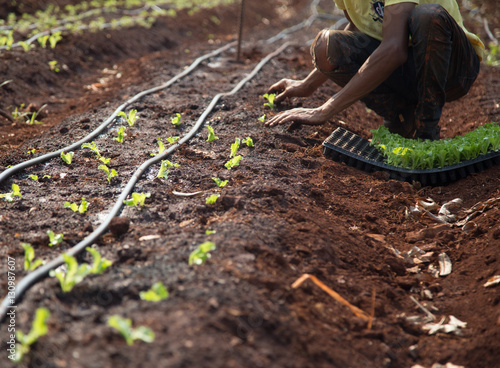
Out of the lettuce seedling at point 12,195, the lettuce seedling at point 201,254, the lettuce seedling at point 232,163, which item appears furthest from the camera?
the lettuce seedling at point 232,163

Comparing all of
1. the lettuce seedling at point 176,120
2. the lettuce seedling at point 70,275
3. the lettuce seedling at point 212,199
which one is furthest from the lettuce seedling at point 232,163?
the lettuce seedling at point 70,275

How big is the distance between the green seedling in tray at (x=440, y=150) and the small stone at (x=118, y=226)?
188cm

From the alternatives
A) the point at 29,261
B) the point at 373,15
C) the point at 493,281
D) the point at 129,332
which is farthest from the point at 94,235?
the point at 373,15

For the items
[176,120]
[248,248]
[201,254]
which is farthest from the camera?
[176,120]

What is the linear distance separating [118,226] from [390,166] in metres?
1.96

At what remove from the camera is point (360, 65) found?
3.60 m

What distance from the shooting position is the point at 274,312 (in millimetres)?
1659

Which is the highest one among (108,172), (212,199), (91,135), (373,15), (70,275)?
(373,15)

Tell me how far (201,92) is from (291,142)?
5.23 feet

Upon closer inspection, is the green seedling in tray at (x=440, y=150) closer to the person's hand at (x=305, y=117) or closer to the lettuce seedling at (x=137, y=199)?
the person's hand at (x=305, y=117)

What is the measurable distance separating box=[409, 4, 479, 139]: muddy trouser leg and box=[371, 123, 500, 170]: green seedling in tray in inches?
11.8

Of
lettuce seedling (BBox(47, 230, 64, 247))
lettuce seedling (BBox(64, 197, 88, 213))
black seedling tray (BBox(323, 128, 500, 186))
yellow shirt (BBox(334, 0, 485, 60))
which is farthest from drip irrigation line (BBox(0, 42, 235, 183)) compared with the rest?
yellow shirt (BBox(334, 0, 485, 60))

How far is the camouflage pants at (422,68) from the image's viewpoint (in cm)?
309

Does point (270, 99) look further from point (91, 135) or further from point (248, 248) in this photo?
point (248, 248)
